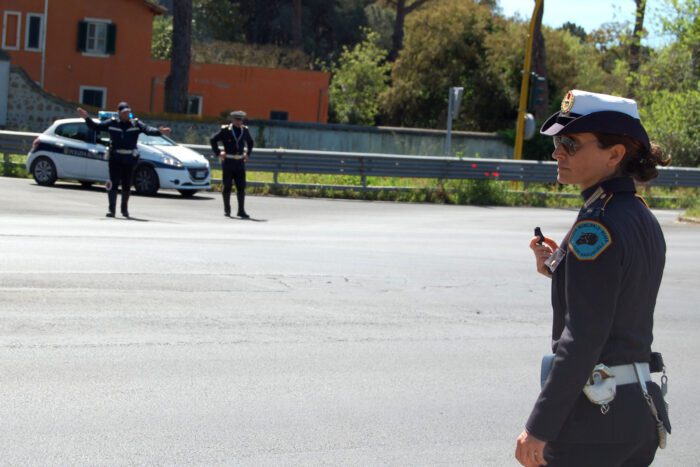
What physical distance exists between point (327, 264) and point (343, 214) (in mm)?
9020

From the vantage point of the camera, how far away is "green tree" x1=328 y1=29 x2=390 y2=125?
62750 millimetres

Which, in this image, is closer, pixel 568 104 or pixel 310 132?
pixel 568 104

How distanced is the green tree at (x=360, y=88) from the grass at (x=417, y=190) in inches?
1328

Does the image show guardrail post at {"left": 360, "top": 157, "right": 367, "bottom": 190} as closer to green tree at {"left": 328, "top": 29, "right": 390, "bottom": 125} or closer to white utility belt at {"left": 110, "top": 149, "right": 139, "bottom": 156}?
white utility belt at {"left": 110, "top": 149, "right": 139, "bottom": 156}

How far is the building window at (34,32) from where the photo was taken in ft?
173

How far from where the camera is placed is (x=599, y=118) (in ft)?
11.9

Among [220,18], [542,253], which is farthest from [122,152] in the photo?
[220,18]

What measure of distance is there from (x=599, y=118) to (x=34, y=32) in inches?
2050

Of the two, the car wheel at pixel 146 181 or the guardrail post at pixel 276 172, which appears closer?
the car wheel at pixel 146 181

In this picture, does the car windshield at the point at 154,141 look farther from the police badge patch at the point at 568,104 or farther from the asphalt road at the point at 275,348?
the police badge patch at the point at 568,104

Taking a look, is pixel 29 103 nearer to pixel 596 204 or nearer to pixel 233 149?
pixel 233 149

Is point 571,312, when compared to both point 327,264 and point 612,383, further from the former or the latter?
point 327,264

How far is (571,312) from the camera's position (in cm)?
347

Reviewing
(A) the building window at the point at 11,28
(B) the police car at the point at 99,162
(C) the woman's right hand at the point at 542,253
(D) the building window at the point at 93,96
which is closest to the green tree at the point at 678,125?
(B) the police car at the point at 99,162
